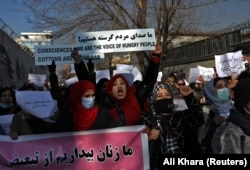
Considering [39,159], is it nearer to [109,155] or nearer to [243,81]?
[109,155]

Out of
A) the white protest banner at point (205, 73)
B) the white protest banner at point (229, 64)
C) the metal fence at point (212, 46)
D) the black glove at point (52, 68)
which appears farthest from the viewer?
the metal fence at point (212, 46)

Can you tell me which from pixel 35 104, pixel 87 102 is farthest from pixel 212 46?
pixel 87 102

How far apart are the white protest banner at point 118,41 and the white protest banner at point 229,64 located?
185 centimetres

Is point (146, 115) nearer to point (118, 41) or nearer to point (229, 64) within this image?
point (118, 41)

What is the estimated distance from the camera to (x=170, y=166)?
3256 millimetres

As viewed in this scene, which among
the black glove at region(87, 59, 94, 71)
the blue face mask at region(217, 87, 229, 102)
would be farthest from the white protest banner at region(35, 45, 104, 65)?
the blue face mask at region(217, 87, 229, 102)

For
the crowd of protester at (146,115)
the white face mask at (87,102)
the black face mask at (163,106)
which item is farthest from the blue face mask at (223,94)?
the white face mask at (87,102)

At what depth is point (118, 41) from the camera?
6.16 m

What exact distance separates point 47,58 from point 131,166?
2.56 m

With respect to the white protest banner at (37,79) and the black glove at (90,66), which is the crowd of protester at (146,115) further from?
the white protest banner at (37,79)

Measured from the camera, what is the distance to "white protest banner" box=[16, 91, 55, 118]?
4.96 meters

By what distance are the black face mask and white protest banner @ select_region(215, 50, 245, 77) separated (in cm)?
299

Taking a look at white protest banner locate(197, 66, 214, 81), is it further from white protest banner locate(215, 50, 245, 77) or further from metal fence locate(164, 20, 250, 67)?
metal fence locate(164, 20, 250, 67)

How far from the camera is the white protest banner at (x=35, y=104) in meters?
4.96
